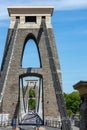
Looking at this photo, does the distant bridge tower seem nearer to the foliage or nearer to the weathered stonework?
the weathered stonework

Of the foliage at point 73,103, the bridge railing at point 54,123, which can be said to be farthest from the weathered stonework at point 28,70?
the foliage at point 73,103

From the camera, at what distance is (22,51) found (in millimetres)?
75000

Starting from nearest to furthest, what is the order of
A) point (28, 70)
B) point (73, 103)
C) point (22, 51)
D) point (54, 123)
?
1. point (54, 123)
2. point (28, 70)
3. point (22, 51)
4. point (73, 103)

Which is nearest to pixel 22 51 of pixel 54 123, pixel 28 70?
pixel 28 70

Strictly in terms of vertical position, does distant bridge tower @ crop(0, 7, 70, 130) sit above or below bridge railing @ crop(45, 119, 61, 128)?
above

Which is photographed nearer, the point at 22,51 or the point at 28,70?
the point at 28,70

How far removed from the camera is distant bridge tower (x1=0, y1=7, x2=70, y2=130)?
69938mm

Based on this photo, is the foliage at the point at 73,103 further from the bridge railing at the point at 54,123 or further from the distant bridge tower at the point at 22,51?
the bridge railing at the point at 54,123

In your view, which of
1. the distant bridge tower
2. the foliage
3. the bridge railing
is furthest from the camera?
the foliage

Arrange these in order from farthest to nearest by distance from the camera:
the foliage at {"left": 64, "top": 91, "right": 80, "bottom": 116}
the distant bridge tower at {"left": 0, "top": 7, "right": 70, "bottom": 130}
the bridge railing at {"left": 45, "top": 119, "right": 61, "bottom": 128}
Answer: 1. the foliage at {"left": 64, "top": 91, "right": 80, "bottom": 116}
2. the distant bridge tower at {"left": 0, "top": 7, "right": 70, "bottom": 130}
3. the bridge railing at {"left": 45, "top": 119, "right": 61, "bottom": 128}

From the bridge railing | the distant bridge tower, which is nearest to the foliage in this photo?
the distant bridge tower

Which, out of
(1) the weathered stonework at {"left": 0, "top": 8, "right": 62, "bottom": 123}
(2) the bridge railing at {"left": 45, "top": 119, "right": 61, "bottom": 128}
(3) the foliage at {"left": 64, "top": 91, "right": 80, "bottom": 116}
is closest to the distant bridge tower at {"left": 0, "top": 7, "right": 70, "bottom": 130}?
(1) the weathered stonework at {"left": 0, "top": 8, "right": 62, "bottom": 123}

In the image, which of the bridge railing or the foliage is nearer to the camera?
the bridge railing

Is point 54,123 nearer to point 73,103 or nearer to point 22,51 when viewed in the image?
point 22,51
